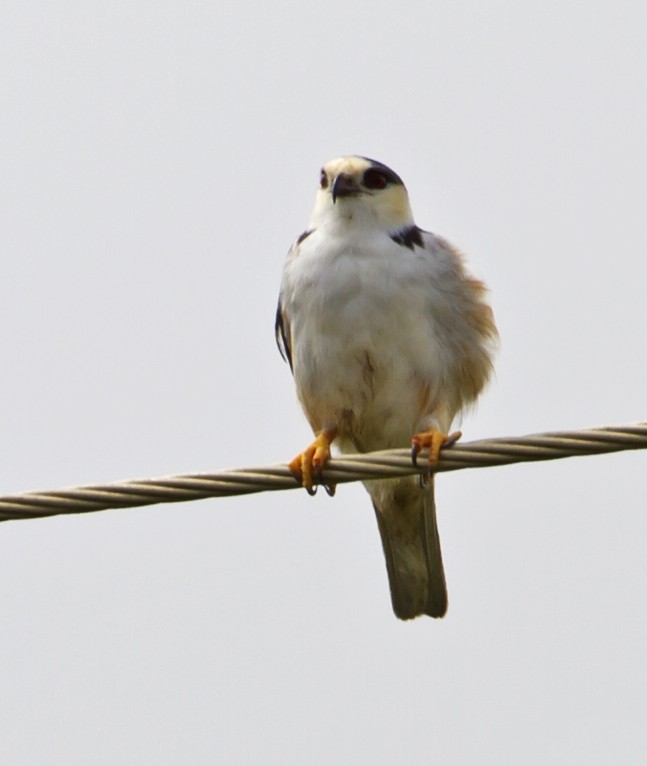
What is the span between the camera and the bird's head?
20.6 ft

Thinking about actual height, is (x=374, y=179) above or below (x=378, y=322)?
above

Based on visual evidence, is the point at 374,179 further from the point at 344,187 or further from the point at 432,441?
the point at 432,441

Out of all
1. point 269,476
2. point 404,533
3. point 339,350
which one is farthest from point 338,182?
point 269,476

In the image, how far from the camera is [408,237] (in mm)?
6273

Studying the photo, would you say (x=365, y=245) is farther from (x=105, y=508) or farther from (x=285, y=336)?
(x=105, y=508)

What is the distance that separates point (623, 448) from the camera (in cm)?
426

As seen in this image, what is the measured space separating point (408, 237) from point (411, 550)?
4.46 feet

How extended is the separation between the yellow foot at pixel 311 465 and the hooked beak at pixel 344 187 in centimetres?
106

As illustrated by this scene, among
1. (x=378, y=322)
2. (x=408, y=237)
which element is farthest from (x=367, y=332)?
(x=408, y=237)

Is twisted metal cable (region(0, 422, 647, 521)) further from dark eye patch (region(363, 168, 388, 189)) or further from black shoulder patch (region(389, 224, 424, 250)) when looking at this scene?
dark eye patch (region(363, 168, 388, 189))

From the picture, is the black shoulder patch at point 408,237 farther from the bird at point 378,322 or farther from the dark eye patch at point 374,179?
the dark eye patch at point 374,179

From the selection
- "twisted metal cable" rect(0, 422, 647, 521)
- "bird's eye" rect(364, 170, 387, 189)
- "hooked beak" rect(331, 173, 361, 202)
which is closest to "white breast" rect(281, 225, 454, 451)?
"hooked beak" rect(331, 173, 361, 202)

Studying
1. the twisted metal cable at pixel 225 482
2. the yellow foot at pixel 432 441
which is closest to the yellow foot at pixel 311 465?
the yellow foot at pixel 432 441

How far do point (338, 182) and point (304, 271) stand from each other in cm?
42
